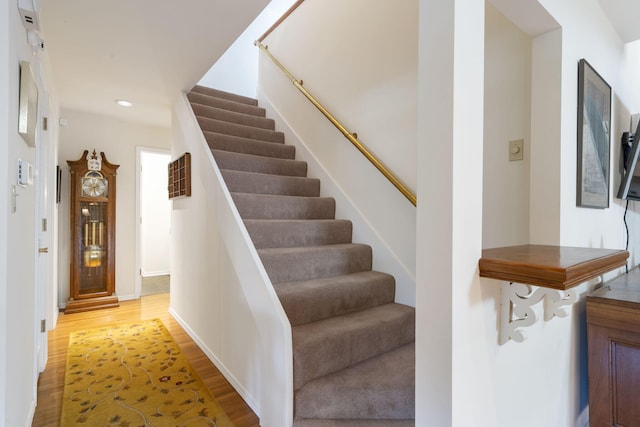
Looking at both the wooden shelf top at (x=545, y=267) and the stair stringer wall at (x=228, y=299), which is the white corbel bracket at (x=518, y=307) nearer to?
the wooden shelf top at (x=545, y=267)

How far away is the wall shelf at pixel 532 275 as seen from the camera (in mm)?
752

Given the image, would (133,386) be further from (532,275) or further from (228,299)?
(532,275)

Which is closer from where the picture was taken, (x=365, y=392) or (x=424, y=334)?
(x=424, y=334)

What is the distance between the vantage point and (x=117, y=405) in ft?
6.15

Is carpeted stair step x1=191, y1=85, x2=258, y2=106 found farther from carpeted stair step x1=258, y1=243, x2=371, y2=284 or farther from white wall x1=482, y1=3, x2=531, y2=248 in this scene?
white wall x1=482, y1=3, x2=531, y2=248

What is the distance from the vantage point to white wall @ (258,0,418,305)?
230 centimetres

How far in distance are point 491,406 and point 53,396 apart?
2.51 meters

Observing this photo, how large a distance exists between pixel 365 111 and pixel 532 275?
2175 millimetres

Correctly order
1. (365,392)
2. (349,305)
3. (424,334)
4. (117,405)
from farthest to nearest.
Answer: (349,305) < (117,405) < (365,392) < (424,334)

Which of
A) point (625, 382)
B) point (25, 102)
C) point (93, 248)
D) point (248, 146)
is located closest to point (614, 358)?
point (625, 382)

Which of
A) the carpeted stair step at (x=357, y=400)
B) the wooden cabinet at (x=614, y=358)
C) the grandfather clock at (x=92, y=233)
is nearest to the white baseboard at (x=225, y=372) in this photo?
the carpeted stair step at (x=357, y=400)

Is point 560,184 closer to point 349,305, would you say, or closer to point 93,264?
point 349,305

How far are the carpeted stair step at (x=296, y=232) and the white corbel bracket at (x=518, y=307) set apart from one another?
168 centimetres

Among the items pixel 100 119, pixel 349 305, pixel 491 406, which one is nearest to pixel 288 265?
pixel 349 305
